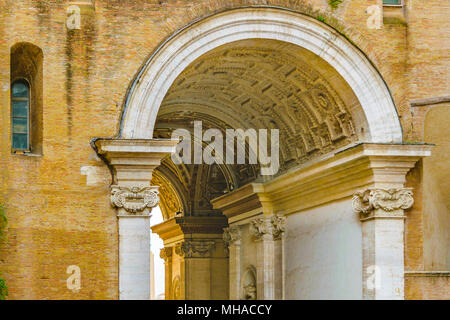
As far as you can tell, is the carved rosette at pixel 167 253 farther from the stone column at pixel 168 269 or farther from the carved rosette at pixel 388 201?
the carved rosette at pixel 388 201

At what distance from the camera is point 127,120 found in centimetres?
1545

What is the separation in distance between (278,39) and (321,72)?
1.01m

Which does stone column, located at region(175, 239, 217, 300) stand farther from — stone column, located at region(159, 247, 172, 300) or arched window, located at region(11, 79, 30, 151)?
arched window, located at region(11, 79, 30, 151)

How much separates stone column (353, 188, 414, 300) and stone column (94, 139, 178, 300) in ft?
11.3

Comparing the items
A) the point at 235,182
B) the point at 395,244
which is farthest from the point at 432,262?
the point at 235,182

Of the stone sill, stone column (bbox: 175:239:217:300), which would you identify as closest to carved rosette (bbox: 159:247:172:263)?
stone column (bbox: 175:239:217:300)

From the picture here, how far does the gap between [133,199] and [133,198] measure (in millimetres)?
15

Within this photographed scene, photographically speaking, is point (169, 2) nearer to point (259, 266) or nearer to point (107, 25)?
point (107, 25)

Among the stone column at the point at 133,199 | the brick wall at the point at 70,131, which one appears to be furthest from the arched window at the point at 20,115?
the stone column at the point at 133,199

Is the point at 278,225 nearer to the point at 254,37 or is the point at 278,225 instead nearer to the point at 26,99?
the point at 254,37

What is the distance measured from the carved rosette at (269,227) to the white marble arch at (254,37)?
3.97 meters

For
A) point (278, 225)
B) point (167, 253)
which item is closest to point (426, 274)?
point (278, 225)

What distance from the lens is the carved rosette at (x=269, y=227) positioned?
64.7 feet

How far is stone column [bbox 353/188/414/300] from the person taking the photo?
15914 millimetres
